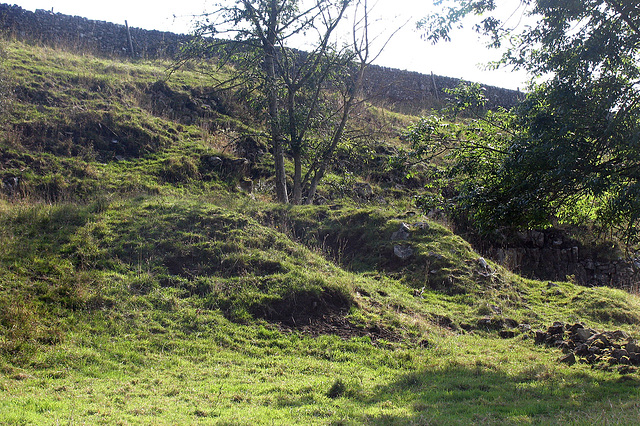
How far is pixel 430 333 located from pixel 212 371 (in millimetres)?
4168

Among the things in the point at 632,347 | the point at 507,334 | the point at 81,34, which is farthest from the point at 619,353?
the point at 81,34

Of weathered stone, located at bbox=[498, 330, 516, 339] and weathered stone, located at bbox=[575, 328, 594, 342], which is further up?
weathered stone, located at bbox=[575, 328, 594, 342]

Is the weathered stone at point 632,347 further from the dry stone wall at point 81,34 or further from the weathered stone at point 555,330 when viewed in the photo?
the dry stone wall at point 81,34

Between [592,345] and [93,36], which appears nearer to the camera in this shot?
[592,345]

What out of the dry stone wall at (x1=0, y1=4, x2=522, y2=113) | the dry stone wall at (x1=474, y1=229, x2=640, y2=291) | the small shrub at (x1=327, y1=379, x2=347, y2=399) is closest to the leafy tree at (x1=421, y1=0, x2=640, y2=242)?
the small shrub at (x1=327, y1=379, x2=347, y2=399)

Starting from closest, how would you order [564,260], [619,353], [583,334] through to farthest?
1. [619,353]
2. [583,334]
3. [564,260]

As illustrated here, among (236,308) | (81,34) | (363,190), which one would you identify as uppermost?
(81,34)

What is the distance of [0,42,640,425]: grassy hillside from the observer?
5.79 metres

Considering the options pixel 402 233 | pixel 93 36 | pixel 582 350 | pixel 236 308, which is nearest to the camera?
pixel 582 350

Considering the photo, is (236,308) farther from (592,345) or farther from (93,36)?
(93,36)

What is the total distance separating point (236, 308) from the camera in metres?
8.77

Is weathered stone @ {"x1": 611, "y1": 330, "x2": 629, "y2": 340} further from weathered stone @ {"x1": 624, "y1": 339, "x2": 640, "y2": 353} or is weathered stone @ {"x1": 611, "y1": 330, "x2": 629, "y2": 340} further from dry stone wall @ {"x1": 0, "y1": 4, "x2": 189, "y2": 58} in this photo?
dry stone wall @ {"x1": 0, "y1": 4, "x2": 189, "y2": 58}

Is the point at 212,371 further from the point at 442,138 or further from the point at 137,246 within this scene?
the point at 442,138

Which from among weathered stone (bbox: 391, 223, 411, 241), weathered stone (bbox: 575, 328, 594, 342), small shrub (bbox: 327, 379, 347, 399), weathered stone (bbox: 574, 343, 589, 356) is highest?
weathered stone (bbox: 391, 223, 411, 241)
